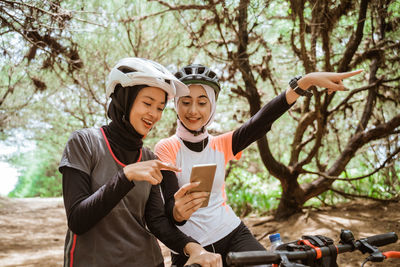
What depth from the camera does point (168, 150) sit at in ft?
8.57

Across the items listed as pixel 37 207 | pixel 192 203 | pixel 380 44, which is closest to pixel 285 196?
pixel 380 44

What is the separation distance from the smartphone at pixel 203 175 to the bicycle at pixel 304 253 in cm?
60

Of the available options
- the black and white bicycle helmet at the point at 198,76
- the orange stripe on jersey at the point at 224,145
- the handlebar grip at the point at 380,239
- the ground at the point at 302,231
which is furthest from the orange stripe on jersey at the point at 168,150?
the ground at the point at 302,231

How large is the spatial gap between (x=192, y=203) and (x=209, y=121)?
1.06 meters

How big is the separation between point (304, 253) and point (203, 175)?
74 centimetres

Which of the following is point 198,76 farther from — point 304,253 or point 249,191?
point 249,191

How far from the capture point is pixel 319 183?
19.9 feet

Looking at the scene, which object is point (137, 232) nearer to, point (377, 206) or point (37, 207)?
point (377, 206)

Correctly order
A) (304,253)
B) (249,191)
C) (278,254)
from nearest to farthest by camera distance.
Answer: (278,254) → (304,253) → (249,191)

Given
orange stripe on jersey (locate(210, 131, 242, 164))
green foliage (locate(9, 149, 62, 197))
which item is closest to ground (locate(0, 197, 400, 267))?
orange stripe on jersey (locate(210, 131, 242, 164))

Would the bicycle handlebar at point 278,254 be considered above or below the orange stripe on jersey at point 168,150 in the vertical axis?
below

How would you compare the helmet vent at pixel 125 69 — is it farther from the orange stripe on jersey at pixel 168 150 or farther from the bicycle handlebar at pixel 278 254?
the bicycle handlebar at pixel 278 254

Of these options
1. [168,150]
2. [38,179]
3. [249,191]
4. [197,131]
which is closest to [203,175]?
[168,150]

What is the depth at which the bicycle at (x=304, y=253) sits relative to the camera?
1231 mm
